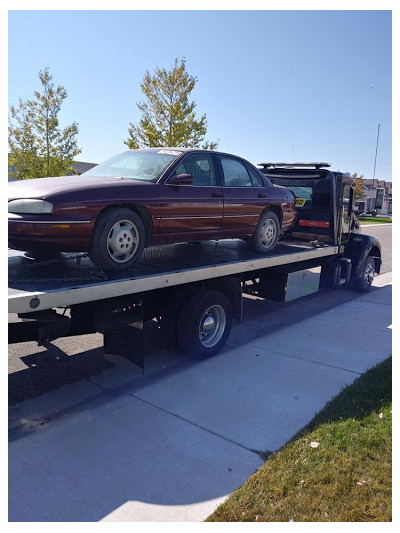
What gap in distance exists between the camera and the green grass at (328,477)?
2.86 meters

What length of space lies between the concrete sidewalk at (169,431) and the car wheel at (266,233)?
150cm

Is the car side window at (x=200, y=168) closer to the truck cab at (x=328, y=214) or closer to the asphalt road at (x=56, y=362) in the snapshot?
the asphalt road at (x=56, y=362)

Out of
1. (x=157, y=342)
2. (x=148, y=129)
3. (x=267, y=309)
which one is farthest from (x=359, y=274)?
(x=148, y=129)

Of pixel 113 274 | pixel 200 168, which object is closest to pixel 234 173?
pixel 200 168

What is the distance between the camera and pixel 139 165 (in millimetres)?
5246

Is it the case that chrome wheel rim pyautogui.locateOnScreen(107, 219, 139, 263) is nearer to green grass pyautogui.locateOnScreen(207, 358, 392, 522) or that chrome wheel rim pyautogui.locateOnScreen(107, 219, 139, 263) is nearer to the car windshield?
the car windshield

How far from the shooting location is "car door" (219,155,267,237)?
5844 millimetres

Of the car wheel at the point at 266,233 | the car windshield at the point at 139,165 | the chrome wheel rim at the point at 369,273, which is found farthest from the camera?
the chrome wheel rim at the point at 369,273

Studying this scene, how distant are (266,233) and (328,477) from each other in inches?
161

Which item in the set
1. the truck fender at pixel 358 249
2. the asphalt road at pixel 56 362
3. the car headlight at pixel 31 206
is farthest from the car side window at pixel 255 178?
the truck fender at pixel 358 249

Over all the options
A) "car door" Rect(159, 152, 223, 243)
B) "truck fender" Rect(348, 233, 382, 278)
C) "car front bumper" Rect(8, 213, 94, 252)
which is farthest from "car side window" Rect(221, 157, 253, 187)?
"truck fender" Rect(348, 233, 382, 278)

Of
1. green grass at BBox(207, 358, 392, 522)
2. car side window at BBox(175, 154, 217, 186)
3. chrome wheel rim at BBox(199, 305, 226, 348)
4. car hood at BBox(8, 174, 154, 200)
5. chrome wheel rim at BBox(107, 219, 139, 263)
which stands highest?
car side window at BBox(175, 154, 217, 186)

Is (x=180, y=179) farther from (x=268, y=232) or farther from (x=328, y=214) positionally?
(x=328, y=214)

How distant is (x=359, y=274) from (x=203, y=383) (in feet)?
20.0
